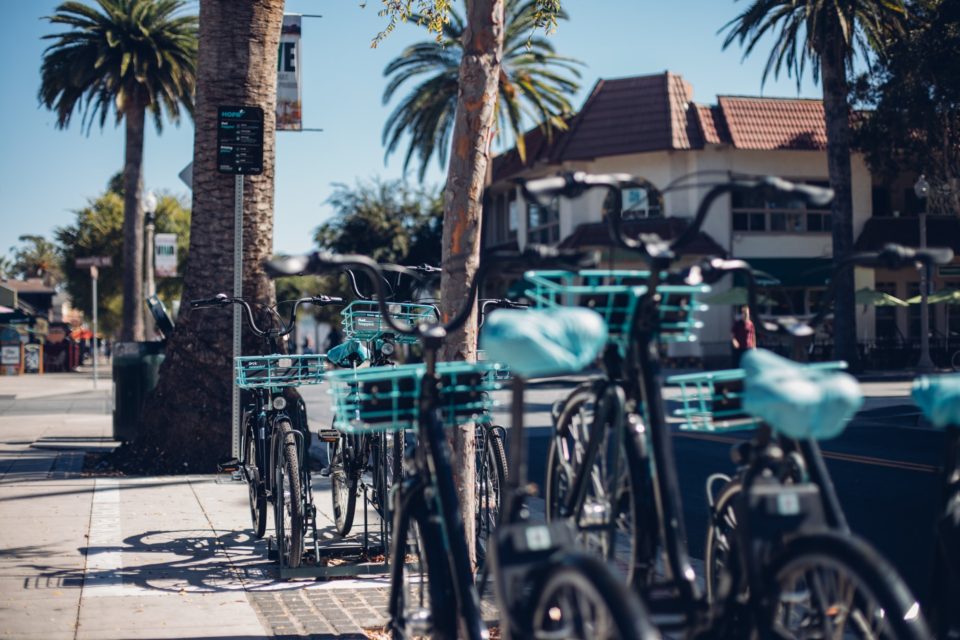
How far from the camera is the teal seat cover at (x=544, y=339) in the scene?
10.2 feet

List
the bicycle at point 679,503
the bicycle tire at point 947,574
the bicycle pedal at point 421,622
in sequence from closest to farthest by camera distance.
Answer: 1. the bicycle at point 679,503
2. the bicycle tire at point 947,574
3. the bicycle pedal at point 421,622

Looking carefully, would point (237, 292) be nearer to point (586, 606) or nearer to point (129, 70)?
point (586, 606)

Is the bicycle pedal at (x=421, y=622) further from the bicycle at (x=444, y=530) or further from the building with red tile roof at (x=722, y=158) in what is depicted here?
the building with red tile roof at (x=722, y=158)

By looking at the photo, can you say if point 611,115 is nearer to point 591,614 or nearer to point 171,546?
point 171,546

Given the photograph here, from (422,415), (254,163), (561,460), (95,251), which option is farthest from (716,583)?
(95,251)

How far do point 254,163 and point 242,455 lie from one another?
2.99m

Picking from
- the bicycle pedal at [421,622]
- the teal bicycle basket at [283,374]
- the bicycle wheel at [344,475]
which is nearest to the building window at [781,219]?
the bicycle wheel at [344,475]

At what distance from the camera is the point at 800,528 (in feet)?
10.1

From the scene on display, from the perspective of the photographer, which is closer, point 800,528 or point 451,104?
point 800,528

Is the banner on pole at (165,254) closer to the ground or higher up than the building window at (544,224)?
closer to the ground

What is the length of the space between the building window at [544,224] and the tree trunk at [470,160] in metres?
34.9

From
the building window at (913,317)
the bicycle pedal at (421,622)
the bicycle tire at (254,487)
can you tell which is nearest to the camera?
the bicycle pedal at (421,622)

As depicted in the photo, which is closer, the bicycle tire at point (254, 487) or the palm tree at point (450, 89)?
the bicycle tire at point (254, 487)

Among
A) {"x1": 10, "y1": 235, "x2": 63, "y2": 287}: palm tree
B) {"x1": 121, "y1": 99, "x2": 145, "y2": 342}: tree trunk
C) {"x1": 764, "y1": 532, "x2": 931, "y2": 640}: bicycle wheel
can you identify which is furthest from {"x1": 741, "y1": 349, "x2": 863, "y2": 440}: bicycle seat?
{"x1": 10, "y1": 235, "x2": 63, "y2": 287}: palm tree
